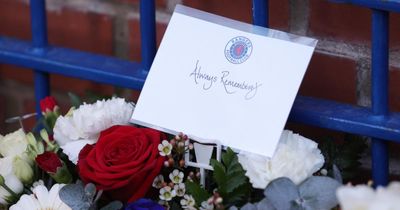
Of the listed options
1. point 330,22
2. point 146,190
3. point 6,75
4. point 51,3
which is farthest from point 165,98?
point 6,75

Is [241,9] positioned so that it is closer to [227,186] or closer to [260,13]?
[260,13]

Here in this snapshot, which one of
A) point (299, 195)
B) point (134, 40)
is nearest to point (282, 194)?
point (299, 195)

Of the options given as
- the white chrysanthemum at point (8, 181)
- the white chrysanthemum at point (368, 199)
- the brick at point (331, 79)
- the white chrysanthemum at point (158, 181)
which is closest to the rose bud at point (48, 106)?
the white chrysanthemum at point (8, 181)

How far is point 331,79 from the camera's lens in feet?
3.58

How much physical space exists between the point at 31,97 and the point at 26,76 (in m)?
0.03

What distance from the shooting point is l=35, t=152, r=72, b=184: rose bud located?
3.28 feet

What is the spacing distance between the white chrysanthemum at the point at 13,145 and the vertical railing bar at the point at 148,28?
0.18 meters

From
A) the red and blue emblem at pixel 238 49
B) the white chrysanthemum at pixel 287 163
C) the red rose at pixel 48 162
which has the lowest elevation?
the red rose at pixel 48 162

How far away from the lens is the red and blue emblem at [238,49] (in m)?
0.99

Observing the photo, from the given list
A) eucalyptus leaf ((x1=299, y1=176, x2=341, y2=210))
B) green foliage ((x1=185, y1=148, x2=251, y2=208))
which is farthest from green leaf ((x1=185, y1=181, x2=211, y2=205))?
eucalyptus leaf ((x1=299, y1=176, x2=341, y2=210))

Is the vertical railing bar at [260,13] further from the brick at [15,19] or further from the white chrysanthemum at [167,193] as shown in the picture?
the brick at [15,19]

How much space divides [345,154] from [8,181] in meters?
0.38

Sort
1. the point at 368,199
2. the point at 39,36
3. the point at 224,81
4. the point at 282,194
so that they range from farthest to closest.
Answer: the point at 39,36, the point at 224,81, the point at 282,194, the point at 368,199

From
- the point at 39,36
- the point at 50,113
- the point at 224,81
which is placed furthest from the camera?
the point at 39,36
